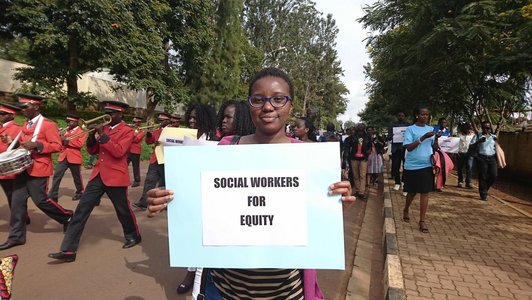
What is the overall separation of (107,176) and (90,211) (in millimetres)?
455

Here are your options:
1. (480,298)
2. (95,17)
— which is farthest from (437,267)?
(95,17)

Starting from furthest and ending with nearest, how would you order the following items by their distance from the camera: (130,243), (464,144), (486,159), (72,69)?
(72,69) < (464,144) < (486,159) < (130,243)

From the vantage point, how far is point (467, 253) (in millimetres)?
4371

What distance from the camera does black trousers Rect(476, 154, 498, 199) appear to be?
7.79m

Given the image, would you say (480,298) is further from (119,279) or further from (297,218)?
(119,279)

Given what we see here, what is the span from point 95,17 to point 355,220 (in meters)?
14.0

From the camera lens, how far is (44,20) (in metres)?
14.6

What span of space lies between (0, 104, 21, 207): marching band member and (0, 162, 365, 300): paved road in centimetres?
73

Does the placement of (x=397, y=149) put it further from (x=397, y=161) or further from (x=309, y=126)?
(x=309, y=126)

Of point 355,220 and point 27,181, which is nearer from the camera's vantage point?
point 27,181

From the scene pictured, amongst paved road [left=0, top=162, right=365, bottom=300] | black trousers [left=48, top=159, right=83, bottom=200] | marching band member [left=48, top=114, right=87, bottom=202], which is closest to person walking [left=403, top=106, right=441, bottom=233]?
paved road [left=0, top=162, right=365, bottom=300]

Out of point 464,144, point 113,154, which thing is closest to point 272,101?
point 113,154

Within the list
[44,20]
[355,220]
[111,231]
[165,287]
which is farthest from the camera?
[44,20]

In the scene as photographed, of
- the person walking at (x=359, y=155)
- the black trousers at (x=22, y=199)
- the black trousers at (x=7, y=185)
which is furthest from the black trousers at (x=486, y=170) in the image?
the black trousers at (x=7, y=185)
